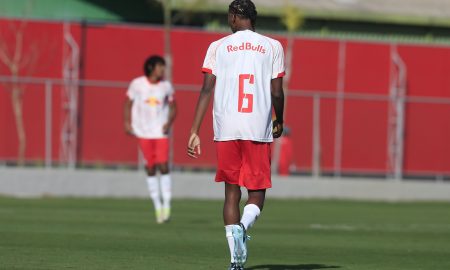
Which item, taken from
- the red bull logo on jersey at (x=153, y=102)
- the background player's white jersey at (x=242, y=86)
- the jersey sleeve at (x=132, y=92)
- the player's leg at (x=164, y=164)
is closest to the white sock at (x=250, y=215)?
the background player's white jersey at (x=242, y=86)

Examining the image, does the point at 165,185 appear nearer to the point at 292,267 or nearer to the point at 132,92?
the point at 132,92

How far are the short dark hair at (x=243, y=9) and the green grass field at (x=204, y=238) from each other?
212 cm

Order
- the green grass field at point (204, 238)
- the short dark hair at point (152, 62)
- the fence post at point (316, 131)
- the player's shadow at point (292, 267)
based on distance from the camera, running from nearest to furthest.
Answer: the player's shadow at point (292, 267), the green grass field at point (204, 238), the short dark hair at point (152, 62), the fence post at point (316, 131)

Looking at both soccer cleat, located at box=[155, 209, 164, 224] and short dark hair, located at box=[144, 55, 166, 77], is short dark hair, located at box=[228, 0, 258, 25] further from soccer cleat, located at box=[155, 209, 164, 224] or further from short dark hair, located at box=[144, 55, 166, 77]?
short dark hair, located at box=[144, 55, 166, 77]

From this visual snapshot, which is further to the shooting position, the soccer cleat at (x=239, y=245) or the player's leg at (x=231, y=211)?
the player's leg at (x=231, y=211)

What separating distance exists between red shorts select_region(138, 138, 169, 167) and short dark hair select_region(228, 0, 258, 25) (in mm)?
8242

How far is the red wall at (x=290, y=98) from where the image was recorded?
98.1 feet

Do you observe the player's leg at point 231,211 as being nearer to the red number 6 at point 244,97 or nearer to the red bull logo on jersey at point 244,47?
the red number 6 at point 244,97

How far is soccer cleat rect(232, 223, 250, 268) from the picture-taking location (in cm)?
1034

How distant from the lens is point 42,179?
90.1 ft

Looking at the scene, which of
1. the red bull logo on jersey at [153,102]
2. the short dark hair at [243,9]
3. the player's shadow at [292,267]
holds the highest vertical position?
the short dark hair at [243,9]

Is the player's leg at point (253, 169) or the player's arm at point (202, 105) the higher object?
the player's arm at point (202, 105)

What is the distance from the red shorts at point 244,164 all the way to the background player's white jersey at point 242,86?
0.07 m

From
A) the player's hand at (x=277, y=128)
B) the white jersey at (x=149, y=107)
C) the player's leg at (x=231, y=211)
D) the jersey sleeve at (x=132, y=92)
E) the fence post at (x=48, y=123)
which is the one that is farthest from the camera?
the fence post at (x=48, y=123)
